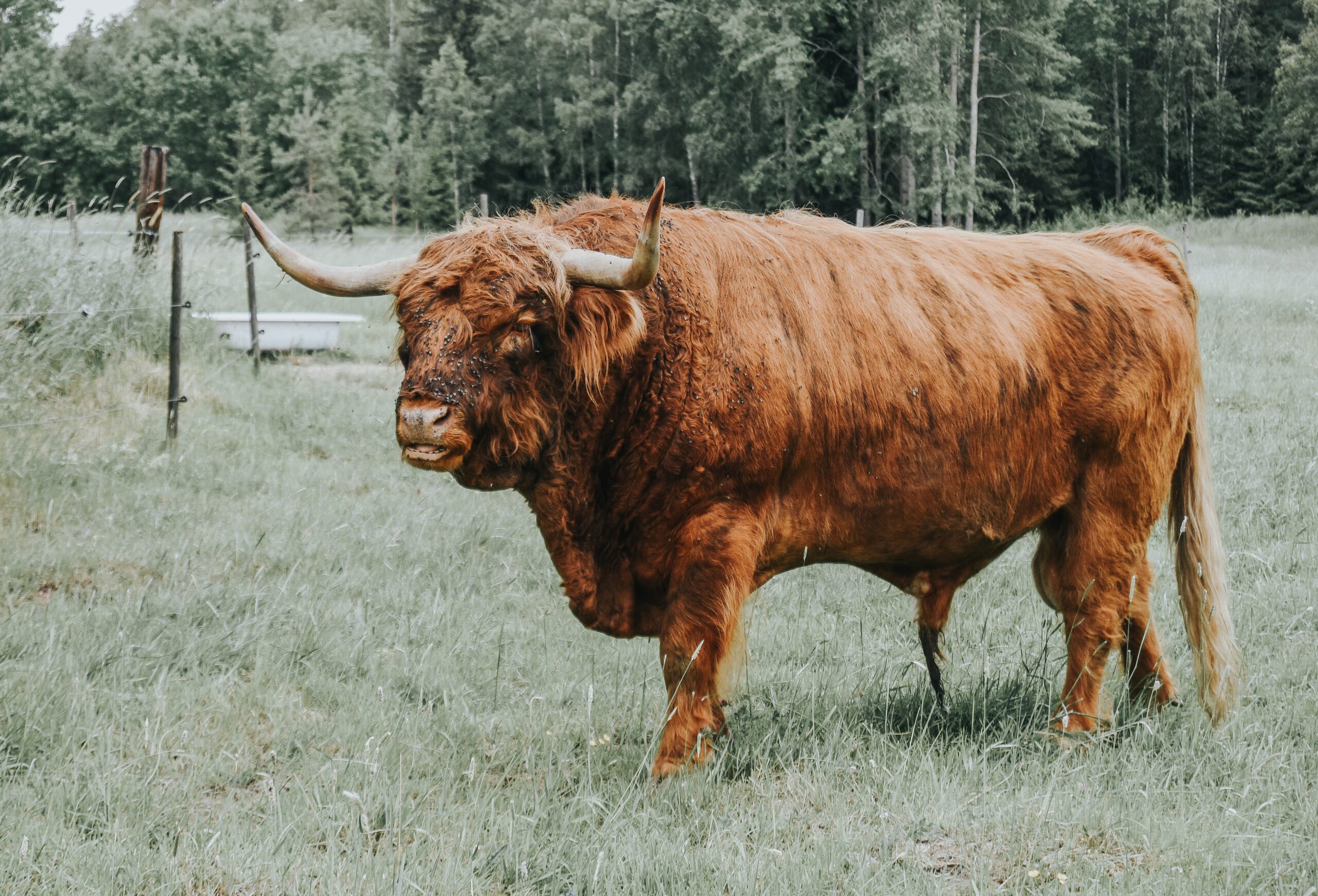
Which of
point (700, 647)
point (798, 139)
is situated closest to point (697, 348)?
point (700, 647)

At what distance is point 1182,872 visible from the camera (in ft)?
8.66

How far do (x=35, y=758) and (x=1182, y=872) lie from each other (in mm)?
Result: 3219

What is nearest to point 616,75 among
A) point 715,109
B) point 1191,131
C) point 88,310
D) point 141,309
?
point 715,109

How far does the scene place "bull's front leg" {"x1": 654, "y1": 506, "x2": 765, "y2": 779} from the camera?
3.18 metres

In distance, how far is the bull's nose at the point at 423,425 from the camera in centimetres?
284

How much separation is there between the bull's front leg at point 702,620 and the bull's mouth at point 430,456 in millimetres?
766

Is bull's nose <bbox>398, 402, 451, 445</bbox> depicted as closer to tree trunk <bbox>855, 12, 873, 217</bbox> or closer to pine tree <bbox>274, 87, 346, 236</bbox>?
tree trunk <bbox>855, 12, 873, 217</bbox>

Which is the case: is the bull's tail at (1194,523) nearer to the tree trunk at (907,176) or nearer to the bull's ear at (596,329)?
the bull's ear at (596,329)

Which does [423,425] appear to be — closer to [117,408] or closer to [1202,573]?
[1202,573]

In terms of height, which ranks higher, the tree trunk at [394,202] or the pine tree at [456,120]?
the pine tree at [456,120]

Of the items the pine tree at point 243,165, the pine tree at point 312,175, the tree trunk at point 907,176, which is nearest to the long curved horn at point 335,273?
the tree trunk at point 907,176

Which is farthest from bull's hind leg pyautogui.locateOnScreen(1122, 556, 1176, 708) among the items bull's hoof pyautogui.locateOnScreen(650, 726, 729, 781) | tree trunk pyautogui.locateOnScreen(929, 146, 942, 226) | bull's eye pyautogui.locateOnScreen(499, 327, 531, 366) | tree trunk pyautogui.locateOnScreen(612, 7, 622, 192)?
tree trunk pyautogui.locateOnScreen(612, 7, 622, 192)

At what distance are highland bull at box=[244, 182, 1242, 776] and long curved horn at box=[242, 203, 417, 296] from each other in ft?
0.04

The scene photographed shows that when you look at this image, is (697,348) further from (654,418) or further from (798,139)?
(798,139)
